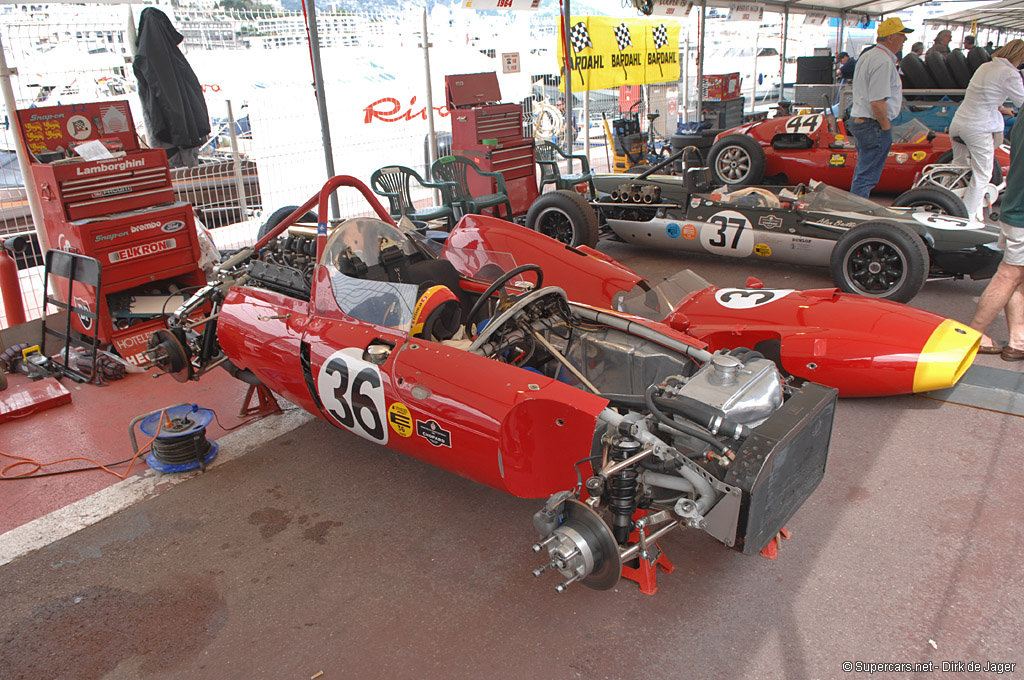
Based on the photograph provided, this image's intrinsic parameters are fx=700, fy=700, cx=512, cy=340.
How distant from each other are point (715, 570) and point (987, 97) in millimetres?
6800

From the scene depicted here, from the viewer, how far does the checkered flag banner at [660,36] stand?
13.1m

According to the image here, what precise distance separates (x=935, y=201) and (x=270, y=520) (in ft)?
21.0

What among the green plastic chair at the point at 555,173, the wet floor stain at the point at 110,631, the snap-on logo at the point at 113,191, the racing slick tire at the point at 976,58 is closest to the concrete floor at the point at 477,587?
the wet floor stain at the point at 110,631

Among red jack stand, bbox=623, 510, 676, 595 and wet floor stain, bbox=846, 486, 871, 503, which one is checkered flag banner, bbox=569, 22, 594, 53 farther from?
red jack stand, bbox=623, 510, 676, 595

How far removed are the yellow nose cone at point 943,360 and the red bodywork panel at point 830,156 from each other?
5.62 m

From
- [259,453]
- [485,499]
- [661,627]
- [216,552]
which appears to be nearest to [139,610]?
[216,552]

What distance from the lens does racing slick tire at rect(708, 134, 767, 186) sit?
9.14 m

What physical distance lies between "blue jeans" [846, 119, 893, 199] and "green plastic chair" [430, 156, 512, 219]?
3.79m

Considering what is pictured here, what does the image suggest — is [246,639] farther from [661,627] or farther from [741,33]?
[741,33]

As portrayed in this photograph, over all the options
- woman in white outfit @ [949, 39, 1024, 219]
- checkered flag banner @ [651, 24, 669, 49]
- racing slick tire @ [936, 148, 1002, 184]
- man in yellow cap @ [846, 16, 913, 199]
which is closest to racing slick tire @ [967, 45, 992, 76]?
checkered flag banner @ [651, 24, 669, 49]

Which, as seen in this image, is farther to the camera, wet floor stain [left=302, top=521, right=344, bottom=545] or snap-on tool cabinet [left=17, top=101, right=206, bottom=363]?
snap-on tool cabinet [left=17, top=101, right=206, bottom=363]

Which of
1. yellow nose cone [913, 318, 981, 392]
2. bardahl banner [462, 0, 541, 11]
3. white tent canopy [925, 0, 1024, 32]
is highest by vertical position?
white tent canopy [925, 0, 1024, 32]

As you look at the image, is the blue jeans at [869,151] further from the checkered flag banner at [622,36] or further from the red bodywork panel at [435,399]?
the red bodywork panel at [435,399]

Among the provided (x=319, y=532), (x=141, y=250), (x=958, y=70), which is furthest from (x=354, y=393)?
(x=958, y=70)
